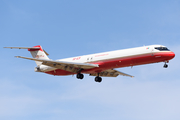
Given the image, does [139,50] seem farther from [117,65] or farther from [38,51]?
[38,51]

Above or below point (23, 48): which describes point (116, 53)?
below

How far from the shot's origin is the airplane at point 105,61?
36781 millimetres

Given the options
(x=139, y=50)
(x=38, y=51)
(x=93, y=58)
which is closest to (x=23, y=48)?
(x=38, y=51)

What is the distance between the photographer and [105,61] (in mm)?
39156

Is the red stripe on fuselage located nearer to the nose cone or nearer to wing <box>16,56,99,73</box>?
the nose cone

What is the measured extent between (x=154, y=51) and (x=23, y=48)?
2057 centimetres

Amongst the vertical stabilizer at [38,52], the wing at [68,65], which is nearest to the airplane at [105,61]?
the wing at [68,65]

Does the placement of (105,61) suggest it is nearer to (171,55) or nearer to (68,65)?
(68,65)

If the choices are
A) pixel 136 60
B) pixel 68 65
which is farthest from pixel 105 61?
pixel 68 65

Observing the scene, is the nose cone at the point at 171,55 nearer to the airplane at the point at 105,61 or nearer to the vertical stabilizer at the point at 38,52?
the airplane at the point at 105,61

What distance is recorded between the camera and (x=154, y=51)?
36.7 m

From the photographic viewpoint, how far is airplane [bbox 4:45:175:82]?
36.8 m

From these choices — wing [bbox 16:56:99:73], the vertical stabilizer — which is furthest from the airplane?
the vertical stabilizer

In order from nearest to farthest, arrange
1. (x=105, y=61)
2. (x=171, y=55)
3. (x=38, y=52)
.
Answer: (x=171, y=55) → (x=105, y=61) → (x=38, y=52)
